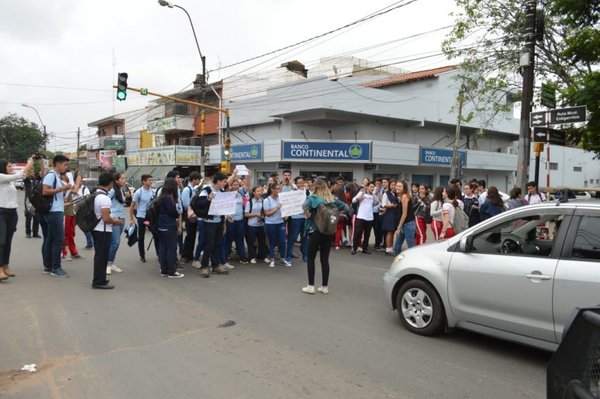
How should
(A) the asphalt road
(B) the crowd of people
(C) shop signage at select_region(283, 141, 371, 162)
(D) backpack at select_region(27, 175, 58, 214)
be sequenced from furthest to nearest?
(C) shop signage at select_region(283, 141, 371, 162) < (D) backpack at select_region(27, 175, 58, 214) < (B) the crowd of people < (A) the asphalt road

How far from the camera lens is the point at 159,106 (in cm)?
4269

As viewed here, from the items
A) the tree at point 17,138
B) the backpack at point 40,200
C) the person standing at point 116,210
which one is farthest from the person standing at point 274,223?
the tree at point 17,138

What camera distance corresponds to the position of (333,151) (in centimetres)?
2538

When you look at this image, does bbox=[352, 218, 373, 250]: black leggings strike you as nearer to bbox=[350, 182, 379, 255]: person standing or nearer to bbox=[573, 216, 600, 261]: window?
bbox=[350, 182, 379, 255]: person standing

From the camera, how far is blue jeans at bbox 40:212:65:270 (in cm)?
760

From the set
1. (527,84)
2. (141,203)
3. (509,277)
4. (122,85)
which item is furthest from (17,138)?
(509,277)

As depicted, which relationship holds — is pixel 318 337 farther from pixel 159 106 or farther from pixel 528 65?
pixel 159 106

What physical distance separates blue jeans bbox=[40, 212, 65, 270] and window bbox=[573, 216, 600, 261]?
296 inches

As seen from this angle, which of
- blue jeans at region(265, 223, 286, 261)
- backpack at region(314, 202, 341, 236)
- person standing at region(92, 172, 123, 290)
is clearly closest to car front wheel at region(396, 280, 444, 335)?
backpack at region(314, 202, 341, 236)

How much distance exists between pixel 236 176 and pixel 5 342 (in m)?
4.78

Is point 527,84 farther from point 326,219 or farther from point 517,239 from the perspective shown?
point 517,239

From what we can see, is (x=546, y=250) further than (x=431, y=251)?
No

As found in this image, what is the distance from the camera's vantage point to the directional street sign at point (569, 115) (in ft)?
25.3

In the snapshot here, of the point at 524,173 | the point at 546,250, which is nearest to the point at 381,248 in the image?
the point at 524,173
